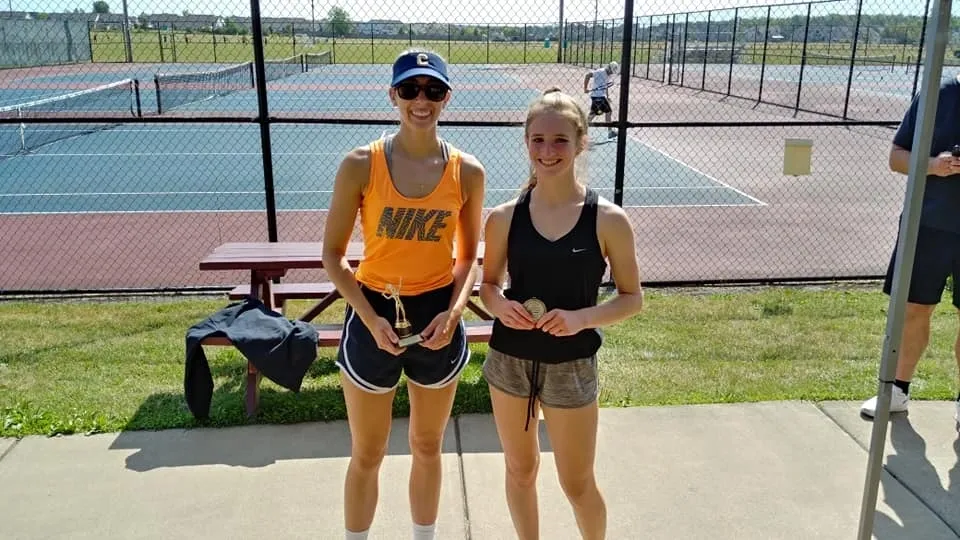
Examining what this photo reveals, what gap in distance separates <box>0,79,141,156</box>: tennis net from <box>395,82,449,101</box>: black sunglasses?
14.7 metres

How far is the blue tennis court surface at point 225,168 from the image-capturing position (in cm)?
1151

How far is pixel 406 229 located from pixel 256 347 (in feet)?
5.38

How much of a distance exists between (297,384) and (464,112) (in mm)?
20391

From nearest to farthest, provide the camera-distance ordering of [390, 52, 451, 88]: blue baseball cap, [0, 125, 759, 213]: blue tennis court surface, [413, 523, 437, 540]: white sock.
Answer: [390, 52, 451, 88]: blue baseball cap < [413, 523, 437, 540]: white sock < [0, 125, 759, 213]: blue tennis court surface

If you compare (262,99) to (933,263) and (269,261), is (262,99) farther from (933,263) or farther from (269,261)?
(933,263)

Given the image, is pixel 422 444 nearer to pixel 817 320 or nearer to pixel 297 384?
pixel 297 384

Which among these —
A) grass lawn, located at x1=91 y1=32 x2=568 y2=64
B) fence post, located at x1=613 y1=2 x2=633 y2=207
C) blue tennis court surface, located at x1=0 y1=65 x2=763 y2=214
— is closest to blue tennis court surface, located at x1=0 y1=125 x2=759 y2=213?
blue tennis court surface, located at x1=0 y1=65 x2=763 y2=214

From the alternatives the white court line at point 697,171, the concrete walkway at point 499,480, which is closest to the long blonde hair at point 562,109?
the concrete walkway at point 499,480

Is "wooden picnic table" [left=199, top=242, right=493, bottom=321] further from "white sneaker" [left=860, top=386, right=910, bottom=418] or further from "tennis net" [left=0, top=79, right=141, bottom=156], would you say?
"tennis net" [left=0, top=79, right=141, bottom=156]

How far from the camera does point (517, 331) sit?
265cm

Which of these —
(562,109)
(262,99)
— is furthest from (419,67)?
(262,99)

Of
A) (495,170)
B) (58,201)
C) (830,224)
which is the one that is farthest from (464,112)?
(830,224)

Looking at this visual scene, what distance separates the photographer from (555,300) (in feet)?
8.50

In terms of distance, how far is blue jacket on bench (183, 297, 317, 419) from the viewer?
3.94 m
